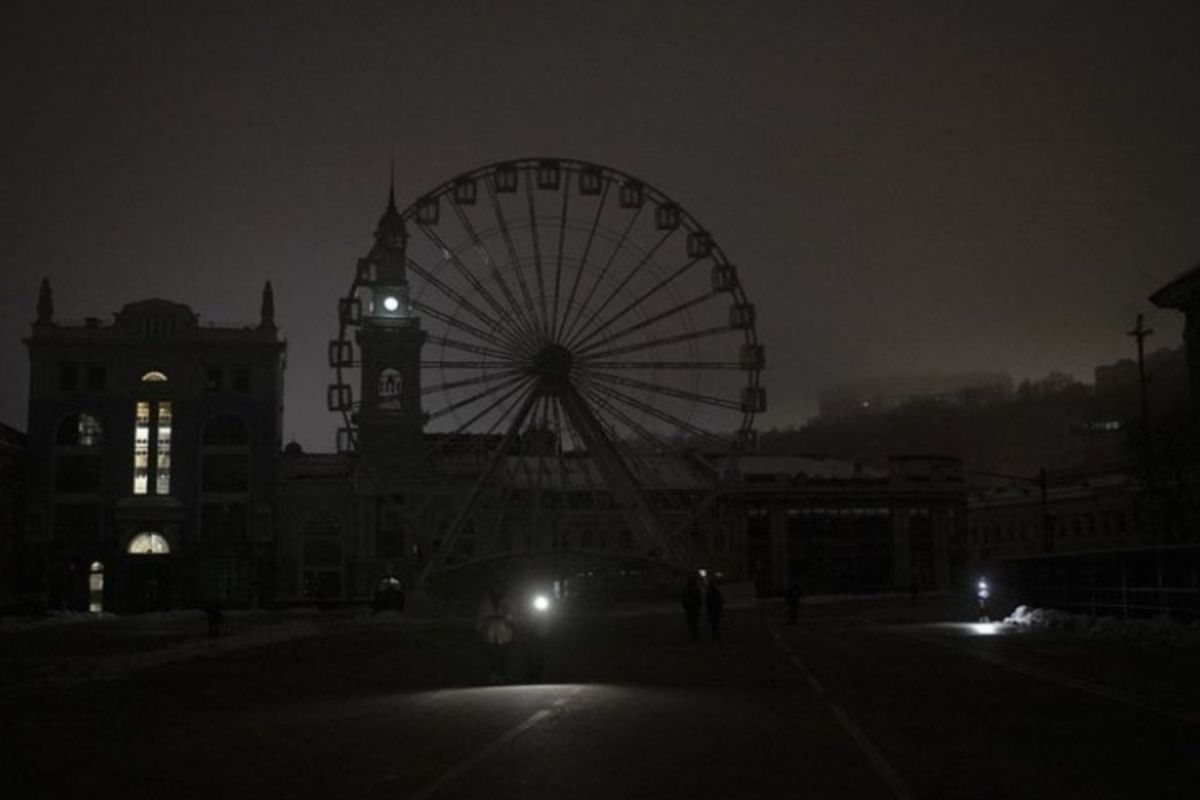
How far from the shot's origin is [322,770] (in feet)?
41.5

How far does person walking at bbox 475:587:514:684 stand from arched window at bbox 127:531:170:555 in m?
73.6

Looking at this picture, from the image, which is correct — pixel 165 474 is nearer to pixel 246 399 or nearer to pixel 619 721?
pixel 246 399

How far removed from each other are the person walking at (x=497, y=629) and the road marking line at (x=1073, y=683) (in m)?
8.49

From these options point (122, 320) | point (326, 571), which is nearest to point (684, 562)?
point (326, 571)

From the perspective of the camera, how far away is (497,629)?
25.0 metres

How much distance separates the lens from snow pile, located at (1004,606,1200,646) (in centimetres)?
3216

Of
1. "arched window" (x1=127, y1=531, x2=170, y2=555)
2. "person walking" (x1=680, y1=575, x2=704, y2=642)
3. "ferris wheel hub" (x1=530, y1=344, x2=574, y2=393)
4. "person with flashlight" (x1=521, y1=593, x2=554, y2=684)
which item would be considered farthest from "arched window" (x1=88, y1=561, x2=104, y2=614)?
"person with flashlight" (x1=521, y1=593, x2=554, y2=684)

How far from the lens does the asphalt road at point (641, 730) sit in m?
11.5

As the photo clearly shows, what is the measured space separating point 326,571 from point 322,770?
87938 mm

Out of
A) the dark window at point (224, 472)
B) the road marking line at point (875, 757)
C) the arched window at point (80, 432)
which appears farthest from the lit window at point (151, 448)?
the road marking line at point (875, 757)

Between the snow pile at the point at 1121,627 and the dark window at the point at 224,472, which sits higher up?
the dark window at the point at 224,472

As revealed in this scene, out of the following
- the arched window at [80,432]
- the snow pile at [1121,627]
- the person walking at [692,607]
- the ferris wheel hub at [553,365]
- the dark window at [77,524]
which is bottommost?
the snow pile at [1121,627]

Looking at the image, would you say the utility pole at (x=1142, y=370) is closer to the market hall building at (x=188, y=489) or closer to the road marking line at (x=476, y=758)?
the market hall building at (x=188, y=489)

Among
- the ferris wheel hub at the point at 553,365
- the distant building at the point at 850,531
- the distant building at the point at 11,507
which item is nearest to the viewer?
the ferris wheel hub at the point at 553,365
